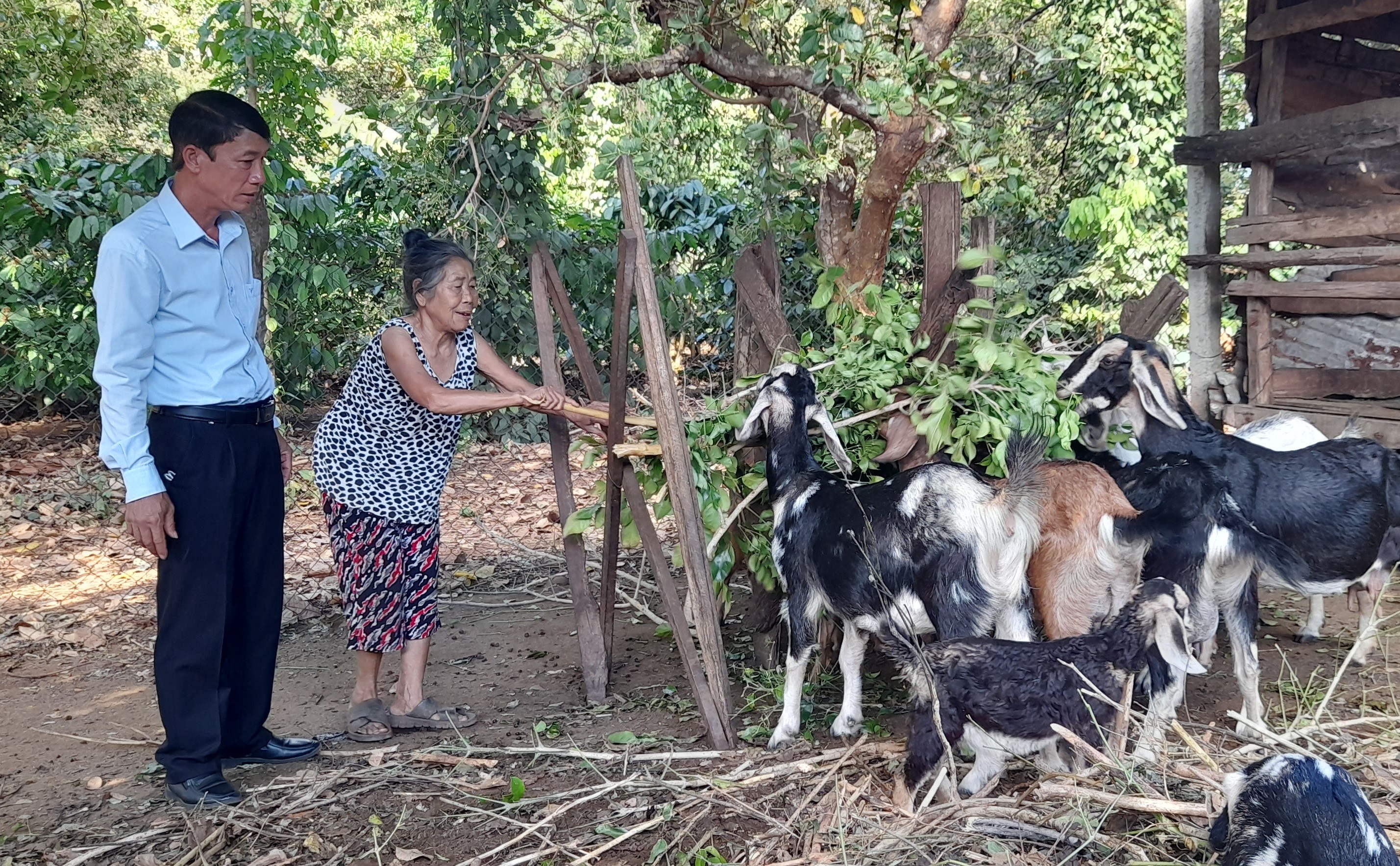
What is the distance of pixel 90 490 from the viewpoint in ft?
28.4

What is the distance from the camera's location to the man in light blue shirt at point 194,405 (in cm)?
365

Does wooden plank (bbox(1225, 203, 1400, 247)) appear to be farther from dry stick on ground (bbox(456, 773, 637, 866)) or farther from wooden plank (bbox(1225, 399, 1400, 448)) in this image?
dry stick on ground (bbox(456, 773, 637, 866))

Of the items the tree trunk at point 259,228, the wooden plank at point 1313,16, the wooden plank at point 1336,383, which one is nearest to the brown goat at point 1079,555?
the wooden plank at point 1336,383

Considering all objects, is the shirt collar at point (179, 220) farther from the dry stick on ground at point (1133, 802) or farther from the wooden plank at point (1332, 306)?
the wooden plank at point (1332, 306)

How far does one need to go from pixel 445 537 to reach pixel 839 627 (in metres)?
4.17

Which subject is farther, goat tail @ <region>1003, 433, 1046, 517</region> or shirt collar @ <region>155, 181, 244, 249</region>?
goat tail @ <region>1003, 433, 1046, 517</region>

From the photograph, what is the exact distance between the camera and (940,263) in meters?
4.86

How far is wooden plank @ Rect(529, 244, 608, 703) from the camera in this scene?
496cm

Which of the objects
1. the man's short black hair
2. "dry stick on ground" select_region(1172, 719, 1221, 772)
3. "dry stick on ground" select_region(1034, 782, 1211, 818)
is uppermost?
the man's short black hair

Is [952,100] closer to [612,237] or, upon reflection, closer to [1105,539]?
[1105,539]

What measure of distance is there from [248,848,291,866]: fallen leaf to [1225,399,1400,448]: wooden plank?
6.47 metres

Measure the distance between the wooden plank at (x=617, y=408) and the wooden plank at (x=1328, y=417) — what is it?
4.89m

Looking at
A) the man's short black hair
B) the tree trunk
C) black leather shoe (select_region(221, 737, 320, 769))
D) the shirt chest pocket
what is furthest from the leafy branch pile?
the tree trunk

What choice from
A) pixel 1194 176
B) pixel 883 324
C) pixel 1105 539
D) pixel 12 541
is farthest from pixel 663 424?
pixel 12 541
